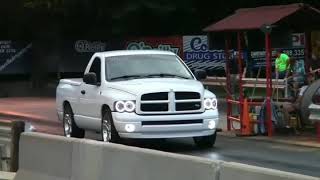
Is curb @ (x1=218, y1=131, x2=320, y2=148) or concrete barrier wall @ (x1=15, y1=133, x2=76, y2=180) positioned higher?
concrete barrier wall @ (x1=15, y1=133, x2=76, y2=180)

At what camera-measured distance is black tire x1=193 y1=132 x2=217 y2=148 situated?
13.5 metres

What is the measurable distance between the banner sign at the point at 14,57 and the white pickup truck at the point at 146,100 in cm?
1876

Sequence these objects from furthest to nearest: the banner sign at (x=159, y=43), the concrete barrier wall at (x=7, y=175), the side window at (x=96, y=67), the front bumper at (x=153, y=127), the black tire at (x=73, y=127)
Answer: the banner sign at (x=159, y=43), the black tire at (x=73, y=127), the side window at (x=96, y=67), the front bumper at (x=153, y=127), the concrete barrier wall at (x=7, y=175)

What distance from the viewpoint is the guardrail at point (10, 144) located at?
945 centimetres

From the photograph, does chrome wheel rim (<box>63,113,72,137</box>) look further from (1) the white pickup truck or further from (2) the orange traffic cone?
(2) the orange traffic cone

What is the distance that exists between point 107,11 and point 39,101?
4.94m

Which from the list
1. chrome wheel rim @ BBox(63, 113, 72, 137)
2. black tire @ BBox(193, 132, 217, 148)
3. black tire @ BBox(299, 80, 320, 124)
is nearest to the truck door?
chrome wheel rim @ BBox(63, 113, 72, 137)

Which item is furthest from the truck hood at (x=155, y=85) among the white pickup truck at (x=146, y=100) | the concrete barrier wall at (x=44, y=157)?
the concrete barrier wall at (x=44, y=157)

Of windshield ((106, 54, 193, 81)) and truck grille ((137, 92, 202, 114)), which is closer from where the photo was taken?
truck grille ((137, 92, 202, 114))

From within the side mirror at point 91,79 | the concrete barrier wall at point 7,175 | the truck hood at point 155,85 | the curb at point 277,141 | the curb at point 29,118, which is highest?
the side mirror at point 91,79

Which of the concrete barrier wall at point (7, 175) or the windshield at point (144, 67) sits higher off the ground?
the windshield at point (144, 67)

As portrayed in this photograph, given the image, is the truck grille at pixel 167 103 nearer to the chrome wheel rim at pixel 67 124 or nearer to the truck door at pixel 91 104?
the truck door at pixel 91 104

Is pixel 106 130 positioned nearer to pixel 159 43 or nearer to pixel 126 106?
pixel 126 106

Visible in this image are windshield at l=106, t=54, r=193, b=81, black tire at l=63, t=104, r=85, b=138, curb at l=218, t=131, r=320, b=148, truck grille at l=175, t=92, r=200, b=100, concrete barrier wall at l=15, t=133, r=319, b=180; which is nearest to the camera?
concrete barrier wall at l=15, t=133, r=319, b=180
